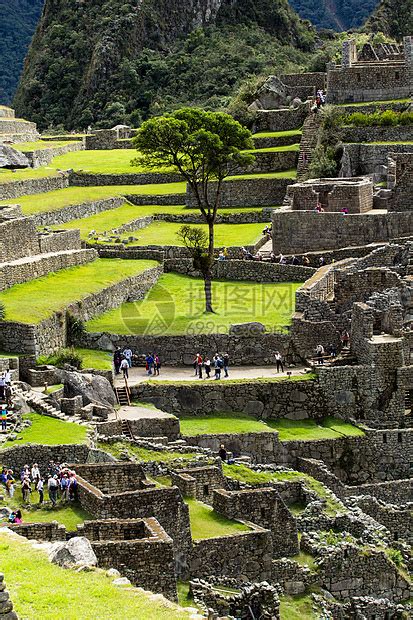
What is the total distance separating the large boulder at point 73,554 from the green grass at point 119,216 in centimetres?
3563

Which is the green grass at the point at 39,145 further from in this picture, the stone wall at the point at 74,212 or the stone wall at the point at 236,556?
the stone wall at the point at 236,556

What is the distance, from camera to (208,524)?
38.0 metres

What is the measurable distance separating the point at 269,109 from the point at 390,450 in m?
36.6

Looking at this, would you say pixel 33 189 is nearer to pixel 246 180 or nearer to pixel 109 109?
pixel 246 180

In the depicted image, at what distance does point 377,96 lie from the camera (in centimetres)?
7369

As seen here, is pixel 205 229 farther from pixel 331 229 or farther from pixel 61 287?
pixel 61 287

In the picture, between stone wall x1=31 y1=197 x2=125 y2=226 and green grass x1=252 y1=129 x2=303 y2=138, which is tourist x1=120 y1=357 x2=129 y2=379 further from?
green grass x1=252 y1=129 x2=303 y2=138

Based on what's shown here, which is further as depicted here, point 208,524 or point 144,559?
point 208,524

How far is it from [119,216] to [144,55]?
7165cm

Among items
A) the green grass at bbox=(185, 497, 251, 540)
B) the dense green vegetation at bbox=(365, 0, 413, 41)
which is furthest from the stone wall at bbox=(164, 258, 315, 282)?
the dense green vegetation at bbox=(365, 0, 413, 41)

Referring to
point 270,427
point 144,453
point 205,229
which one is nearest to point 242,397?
point 270,427

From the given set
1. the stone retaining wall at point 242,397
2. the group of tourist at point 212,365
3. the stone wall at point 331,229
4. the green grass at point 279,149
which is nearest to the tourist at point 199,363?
the group of tourist at point 212,365

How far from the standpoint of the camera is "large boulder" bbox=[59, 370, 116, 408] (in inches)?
1795

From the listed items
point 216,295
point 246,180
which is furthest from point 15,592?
point 246,180
